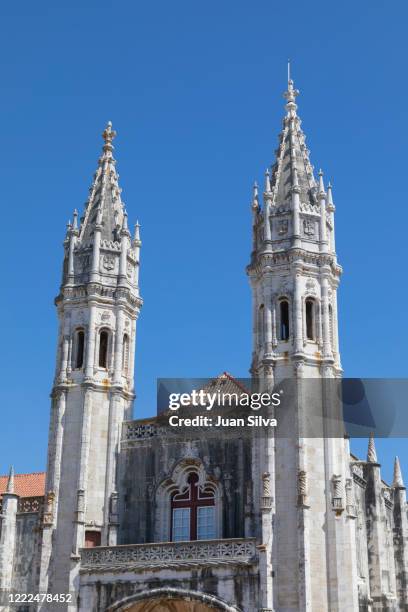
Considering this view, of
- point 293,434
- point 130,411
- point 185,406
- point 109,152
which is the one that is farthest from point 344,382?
point 109,152

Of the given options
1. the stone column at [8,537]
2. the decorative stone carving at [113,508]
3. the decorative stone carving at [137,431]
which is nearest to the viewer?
the decorative stone carving at [113,508]

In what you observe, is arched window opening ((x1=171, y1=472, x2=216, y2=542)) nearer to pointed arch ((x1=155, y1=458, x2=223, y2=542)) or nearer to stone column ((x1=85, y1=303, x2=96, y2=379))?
pointed arch ((x1=155, y1=458, x2=223, y2=542))

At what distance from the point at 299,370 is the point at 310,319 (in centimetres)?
267

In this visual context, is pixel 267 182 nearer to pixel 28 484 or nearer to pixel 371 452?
pixel 371 452

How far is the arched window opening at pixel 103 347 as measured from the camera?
135ft

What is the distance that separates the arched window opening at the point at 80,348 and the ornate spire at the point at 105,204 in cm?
400

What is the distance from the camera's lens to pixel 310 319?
39219mm

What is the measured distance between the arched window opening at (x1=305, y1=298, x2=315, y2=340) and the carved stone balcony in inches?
321

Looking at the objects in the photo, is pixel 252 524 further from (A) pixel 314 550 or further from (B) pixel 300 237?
(B) pixel 300 237

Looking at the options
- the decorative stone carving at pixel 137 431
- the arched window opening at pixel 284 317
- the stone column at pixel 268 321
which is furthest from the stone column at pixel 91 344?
the arched window opening at pixel 284 317

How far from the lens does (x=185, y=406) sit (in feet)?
130

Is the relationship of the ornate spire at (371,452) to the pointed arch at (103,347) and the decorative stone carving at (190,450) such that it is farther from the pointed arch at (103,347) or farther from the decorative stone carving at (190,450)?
the pointed arch at (103,347)

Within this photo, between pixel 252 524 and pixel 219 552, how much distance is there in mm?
1710

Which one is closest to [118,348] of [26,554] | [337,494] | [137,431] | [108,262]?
[137,431]
